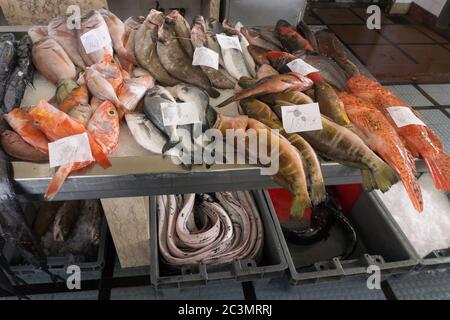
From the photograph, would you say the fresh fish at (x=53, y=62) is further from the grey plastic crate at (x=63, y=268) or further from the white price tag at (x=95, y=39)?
the grey plastic crate at (x=63, y=268)

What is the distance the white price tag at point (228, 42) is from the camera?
148 centimetres

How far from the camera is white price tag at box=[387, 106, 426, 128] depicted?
4.10ft

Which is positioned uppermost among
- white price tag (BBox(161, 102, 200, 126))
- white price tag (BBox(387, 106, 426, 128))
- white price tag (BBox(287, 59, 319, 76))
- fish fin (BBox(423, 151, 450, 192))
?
white price tag (BBox(287, 59, 319, 76))

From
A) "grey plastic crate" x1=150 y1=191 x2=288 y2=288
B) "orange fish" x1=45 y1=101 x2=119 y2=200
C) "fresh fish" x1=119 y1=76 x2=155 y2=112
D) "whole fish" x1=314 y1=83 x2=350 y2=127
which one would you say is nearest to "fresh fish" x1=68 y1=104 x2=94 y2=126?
"orange fish" x1=45 y1=101 x2=119 y2=200

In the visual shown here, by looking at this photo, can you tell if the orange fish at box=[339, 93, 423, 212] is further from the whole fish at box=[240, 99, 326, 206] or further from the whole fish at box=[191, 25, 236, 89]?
the whole fish at box=[191, 25, 236, 89]

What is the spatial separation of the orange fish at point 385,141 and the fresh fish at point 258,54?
Result: 47 cm

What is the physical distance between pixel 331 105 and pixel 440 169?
470 mm

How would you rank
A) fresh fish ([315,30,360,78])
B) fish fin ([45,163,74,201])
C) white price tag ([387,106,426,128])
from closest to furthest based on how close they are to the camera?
1. fish fin ([45,163,74,201])
2. white price tag ([387,106,426,128])
3. fresh fish ([315,30,360,78])

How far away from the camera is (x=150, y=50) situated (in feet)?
4.61

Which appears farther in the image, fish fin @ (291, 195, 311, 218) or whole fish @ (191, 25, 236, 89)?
whole fish @ (191, 25, 236, 89)

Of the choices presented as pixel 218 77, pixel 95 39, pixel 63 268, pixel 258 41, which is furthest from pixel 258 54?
pixel 63 268

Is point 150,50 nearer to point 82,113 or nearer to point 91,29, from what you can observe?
point 91,29

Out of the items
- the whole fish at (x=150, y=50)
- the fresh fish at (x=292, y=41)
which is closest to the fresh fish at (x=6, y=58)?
the whole fish at (x=150, y=50)

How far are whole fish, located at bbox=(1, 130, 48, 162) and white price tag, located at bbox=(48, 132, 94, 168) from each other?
6 centimetres
